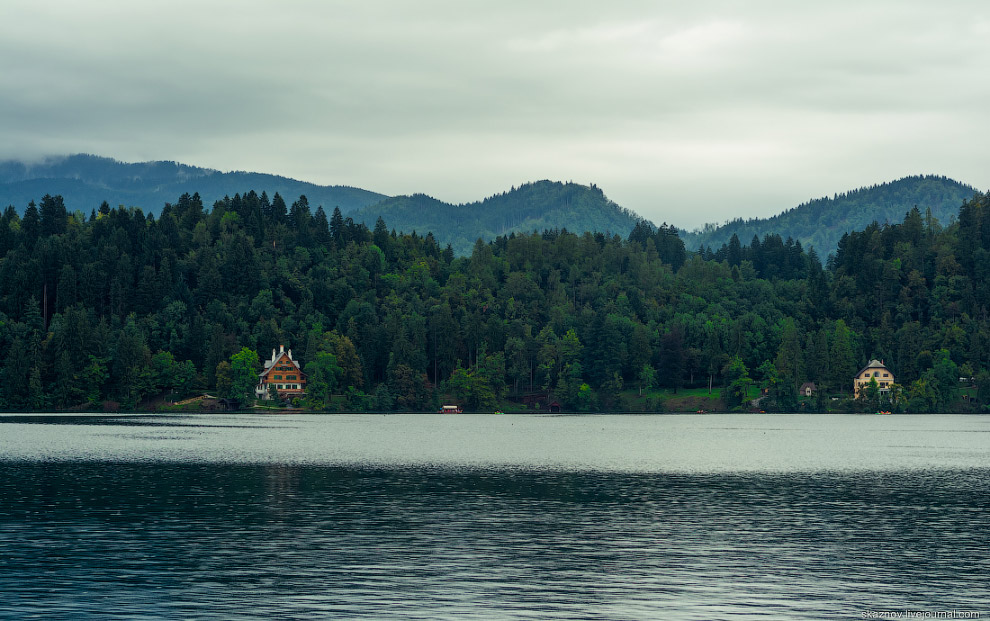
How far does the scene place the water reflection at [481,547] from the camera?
134 feet

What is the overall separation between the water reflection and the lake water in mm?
191

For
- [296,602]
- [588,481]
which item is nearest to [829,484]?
[588,481]

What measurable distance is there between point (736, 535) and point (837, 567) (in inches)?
389

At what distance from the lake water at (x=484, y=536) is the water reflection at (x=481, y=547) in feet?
0.63

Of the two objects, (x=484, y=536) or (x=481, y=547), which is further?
(x=484, y=536)

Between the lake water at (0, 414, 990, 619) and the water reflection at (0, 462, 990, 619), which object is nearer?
the water reflection at (0, 462, 990, 619)

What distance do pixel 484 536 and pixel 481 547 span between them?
144 inches

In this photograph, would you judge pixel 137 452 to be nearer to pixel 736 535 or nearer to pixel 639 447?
pixel 639 447

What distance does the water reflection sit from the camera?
40.8 meters

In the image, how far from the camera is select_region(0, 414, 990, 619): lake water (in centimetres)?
4100

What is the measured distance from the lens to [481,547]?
53.7m

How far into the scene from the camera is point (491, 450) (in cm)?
13050

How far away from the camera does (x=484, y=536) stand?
57.4m

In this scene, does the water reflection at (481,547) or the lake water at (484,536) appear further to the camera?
the lake water at (484,536)
